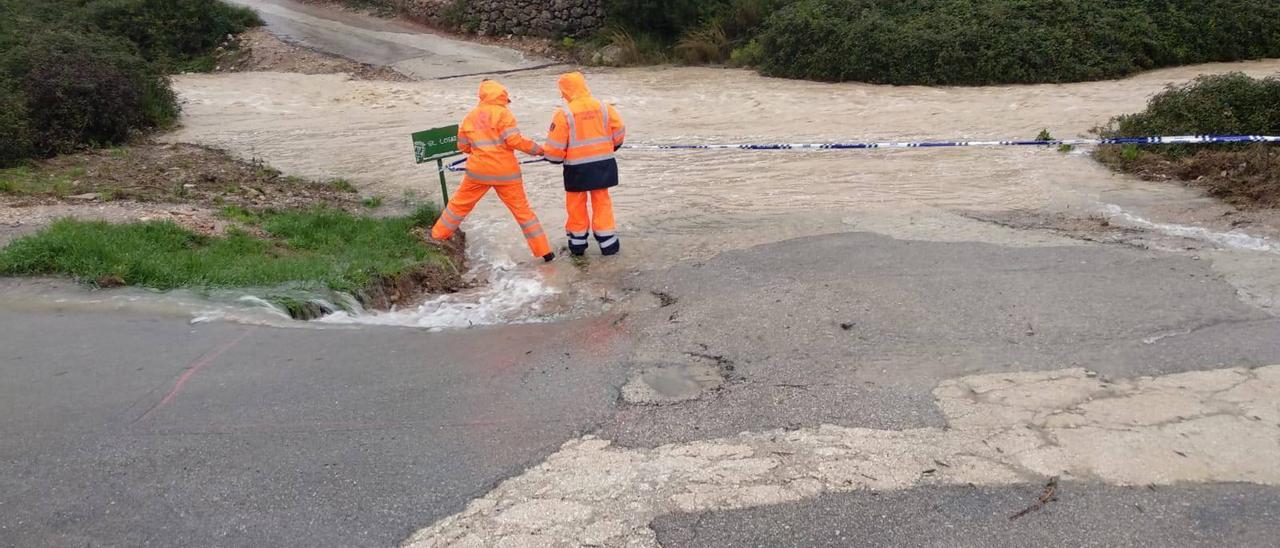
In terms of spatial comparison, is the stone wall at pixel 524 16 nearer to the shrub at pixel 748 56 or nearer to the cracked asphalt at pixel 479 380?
the shrub at pixel 748 56

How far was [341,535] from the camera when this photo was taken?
4086 mm

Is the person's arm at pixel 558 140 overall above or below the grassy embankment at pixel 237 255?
above

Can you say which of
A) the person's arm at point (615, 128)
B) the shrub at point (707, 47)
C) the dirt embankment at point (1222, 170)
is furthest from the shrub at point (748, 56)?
the person's arm at point (615, 128)

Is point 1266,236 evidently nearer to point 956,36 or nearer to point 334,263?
point 334,263

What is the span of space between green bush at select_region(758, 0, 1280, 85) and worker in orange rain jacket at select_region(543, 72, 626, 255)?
1012cm

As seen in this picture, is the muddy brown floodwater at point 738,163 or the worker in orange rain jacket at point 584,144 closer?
the worker in orange rain jacket at point 584,144

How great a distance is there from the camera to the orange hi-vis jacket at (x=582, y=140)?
8594 mm

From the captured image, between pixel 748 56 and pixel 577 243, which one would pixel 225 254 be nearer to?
pixel 577 243

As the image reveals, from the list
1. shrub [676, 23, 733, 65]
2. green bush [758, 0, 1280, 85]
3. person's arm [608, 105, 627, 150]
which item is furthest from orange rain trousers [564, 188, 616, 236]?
shrub [676, 23, 733, 65]

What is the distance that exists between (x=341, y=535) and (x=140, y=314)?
12.0ft

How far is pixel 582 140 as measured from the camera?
8633mm

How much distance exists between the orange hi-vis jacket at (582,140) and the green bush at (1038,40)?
1019 centimetres

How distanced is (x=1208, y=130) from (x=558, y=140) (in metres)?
7.83

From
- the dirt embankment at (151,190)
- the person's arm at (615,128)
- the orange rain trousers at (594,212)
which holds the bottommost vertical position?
the dirt embankment at (151,190)
